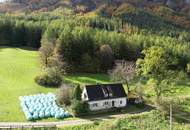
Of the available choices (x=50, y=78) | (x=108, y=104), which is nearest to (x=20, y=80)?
(x=50, y=78)

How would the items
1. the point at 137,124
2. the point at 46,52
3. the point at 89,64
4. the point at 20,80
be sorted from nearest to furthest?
the point at 137,124, the point at 20,80, the point at 46,52, the point at 89,64

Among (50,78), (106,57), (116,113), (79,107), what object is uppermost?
(106,57)

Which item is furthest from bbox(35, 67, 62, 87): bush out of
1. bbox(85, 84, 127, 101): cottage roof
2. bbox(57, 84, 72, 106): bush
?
bbox(85, 84, 127, 101): cottage roof

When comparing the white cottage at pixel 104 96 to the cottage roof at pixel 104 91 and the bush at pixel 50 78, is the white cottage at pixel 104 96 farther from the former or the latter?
the bush at pixel 50 78

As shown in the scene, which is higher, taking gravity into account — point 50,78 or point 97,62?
point 50,78

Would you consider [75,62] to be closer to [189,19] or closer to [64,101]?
[64,101]

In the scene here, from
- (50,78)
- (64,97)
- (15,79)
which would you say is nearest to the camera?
(64,97)

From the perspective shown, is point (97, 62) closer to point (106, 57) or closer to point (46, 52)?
point (106, 57)
